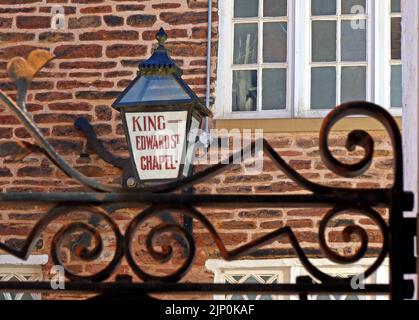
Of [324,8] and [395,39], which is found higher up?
[324,8]

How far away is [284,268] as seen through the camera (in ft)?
22.0

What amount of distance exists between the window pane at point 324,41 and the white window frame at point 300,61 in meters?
0.04

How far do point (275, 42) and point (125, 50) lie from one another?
997 millimetres

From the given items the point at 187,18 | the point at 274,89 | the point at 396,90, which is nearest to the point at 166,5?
the point at 187,18

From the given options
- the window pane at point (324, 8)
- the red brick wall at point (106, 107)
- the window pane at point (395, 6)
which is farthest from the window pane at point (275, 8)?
the window pane at point (395, 6)

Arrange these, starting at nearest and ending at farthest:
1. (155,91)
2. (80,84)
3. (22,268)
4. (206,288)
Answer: (206,288)
(155,91)
(22,268)
(80,84)

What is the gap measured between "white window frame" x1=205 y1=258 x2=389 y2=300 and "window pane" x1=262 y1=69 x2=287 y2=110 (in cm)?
107

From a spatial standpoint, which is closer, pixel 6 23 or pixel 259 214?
pixel 259 214

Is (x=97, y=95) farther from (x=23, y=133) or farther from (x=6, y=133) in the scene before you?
(x=6, y=133)

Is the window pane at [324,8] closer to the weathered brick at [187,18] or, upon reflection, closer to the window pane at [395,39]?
the window pane at [395,39]

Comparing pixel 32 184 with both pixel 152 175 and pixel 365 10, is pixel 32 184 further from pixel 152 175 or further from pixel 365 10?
pixel 365 10

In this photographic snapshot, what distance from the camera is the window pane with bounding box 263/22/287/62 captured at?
7.20 m

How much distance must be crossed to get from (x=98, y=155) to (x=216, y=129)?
2.56 feet

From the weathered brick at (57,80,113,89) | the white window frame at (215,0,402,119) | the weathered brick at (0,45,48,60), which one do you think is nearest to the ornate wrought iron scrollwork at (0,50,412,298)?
the white window frame at (215,0,402,119)
